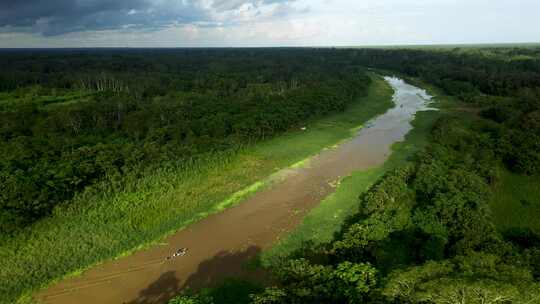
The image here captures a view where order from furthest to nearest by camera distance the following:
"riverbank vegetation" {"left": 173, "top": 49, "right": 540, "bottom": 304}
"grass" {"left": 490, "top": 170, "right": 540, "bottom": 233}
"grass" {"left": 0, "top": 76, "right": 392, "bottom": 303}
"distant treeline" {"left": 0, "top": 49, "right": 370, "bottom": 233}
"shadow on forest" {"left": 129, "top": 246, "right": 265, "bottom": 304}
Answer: "distant treeline" {"left": 0, "top": 49, "right": 370, "bottom": 233} → "grass" {"left": 490, "top": 170, "right": 540, "bottom": 233} → "grass" {"left": 0, "top": 76, "right": 392, "bottom": 303} → "shadow on forest" {"left": 129, "top": 246, "right": 265, "bottom": 304} → "riverbank vegetation" {"left": 173, "top": 49, "right": 540, "bottom": 304}

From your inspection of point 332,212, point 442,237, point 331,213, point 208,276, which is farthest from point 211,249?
point 442,237

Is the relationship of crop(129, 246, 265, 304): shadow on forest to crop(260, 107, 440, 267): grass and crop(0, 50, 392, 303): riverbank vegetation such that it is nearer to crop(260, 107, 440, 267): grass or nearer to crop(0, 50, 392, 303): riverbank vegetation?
crop(260, 107, 440, 267): grass

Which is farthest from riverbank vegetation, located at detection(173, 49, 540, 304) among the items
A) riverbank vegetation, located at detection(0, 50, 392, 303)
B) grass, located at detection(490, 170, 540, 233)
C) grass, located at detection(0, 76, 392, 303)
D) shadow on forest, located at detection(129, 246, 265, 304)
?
riverbank vegetation, located at detection(0, 50, 392, 303)

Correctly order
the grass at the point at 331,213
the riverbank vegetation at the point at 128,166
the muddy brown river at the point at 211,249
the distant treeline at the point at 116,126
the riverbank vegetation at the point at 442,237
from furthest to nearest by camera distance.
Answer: the distant treeline at the point at 116,126
the grass at the point at 331,213
the riverbank vegetation at the point at 128,166
the muddy brown river at the point at 211,249
the riverbank vegetation at the point at 442,237

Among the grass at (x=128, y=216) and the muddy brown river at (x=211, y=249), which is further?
the grass at (x=128, y=216)

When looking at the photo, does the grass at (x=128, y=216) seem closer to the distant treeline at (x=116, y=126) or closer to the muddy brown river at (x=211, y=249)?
the muddy brown river at (x=211, y=249)

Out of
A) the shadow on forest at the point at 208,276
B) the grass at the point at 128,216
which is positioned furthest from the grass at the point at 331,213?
the grass at the point at 128,216
